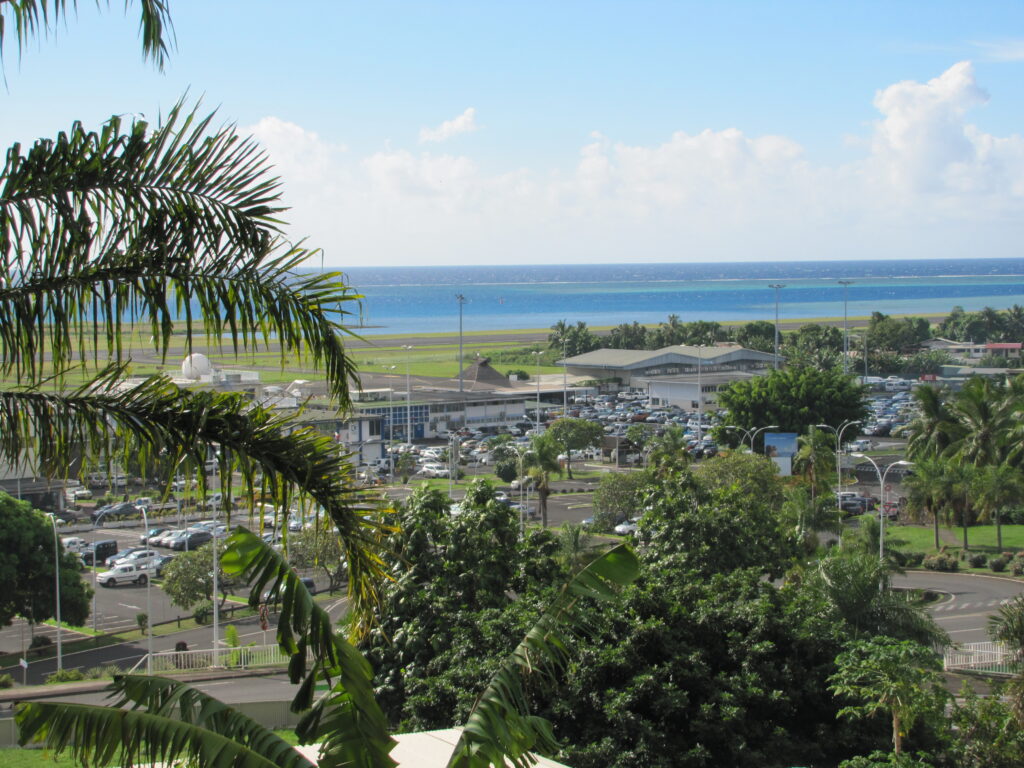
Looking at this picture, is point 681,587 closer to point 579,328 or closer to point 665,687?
point 665,687

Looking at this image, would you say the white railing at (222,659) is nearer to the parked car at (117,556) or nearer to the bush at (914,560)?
the parked car at (117,556)

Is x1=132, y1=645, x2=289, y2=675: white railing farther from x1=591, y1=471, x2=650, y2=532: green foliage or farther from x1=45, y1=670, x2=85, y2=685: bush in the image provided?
x1=591, y1=471, x2=650, y2=532: green foliage

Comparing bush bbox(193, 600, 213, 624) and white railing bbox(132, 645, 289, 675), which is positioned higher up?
white railing bbox(132, 645, 289, 675)

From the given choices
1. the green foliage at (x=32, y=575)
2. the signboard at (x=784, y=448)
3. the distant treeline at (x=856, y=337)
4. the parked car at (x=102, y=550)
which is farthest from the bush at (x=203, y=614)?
the distant treeline at (x=856, y=337)

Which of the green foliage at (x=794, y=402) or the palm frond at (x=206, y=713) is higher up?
the palm frond at (x=206, y=713)

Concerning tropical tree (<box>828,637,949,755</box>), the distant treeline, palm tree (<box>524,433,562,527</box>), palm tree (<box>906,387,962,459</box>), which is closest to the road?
palm tree (<box>906,387,962,459</box>)

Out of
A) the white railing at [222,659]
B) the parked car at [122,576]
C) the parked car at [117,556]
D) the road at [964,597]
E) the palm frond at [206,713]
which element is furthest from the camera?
the parked car at [117,556]

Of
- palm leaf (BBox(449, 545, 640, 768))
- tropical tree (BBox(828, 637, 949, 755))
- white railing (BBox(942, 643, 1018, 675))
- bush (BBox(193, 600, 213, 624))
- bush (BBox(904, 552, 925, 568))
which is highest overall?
palm leaf (BBox(449, 545, 640, 768))

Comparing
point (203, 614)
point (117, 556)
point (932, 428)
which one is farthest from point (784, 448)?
point (117, 556)
